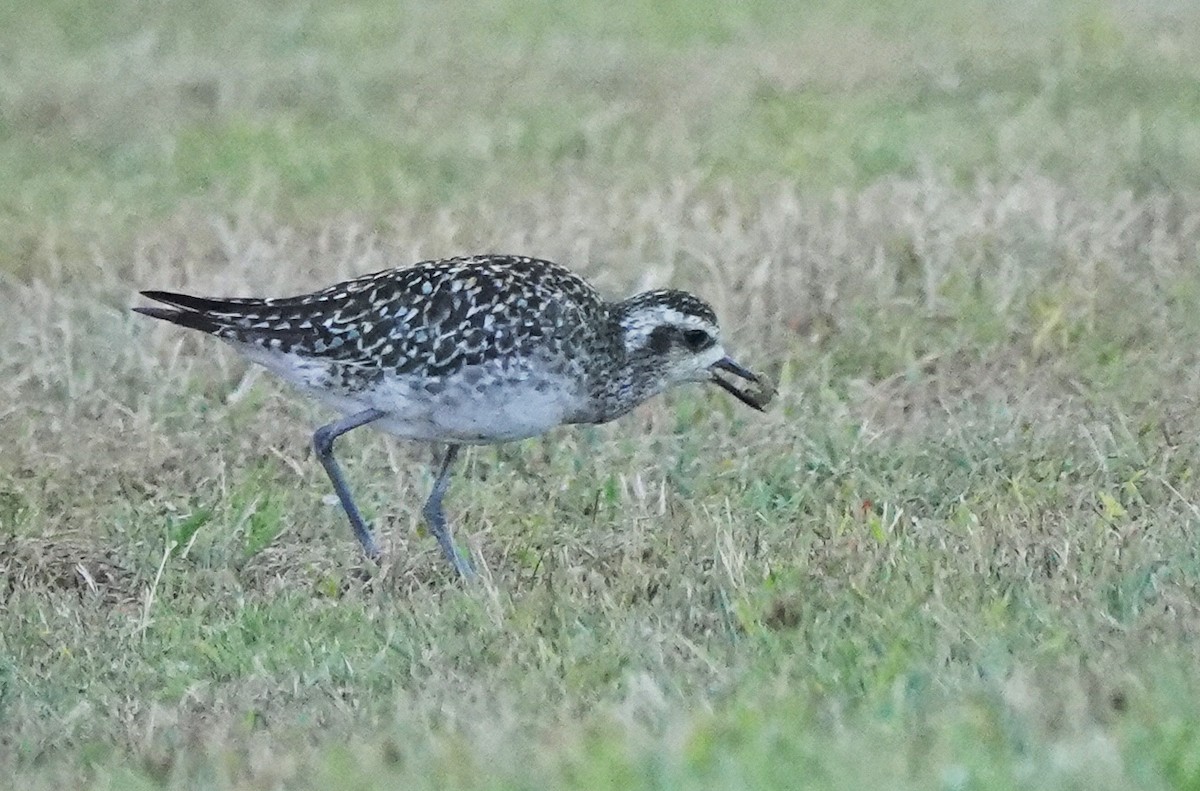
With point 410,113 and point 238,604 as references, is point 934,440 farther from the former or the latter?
point 410,113

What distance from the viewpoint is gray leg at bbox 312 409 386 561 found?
8.07 metres

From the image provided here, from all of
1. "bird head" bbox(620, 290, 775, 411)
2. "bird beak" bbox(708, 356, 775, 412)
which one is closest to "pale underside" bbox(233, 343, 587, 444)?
"bird head" bbox(620, 290, 775, 411)

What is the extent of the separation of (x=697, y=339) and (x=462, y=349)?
39.2 inches

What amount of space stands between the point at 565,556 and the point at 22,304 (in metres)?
4.59

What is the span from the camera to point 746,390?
9.41m

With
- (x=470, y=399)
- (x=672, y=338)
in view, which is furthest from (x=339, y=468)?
(x=672, y=338)

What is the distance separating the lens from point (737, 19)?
20.5 m

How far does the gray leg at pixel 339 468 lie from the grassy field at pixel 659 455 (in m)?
0.16

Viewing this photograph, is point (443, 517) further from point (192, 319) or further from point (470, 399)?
point (192, 319)

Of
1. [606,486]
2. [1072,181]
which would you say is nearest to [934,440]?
[606,486]

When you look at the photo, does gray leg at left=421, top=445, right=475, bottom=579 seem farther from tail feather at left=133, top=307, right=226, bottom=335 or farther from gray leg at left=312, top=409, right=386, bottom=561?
tail feather at left=133, top=307, right=226, bottom=335

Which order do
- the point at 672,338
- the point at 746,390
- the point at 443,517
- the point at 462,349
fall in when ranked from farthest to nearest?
the point at 746,390 → the point at 672,338 → the point at 443,517 → the point at 462,349

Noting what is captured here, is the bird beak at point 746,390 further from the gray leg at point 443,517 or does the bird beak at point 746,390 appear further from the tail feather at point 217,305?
the tail feather at point 217,305

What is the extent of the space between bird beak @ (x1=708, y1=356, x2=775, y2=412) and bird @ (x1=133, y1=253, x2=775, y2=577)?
1cm
